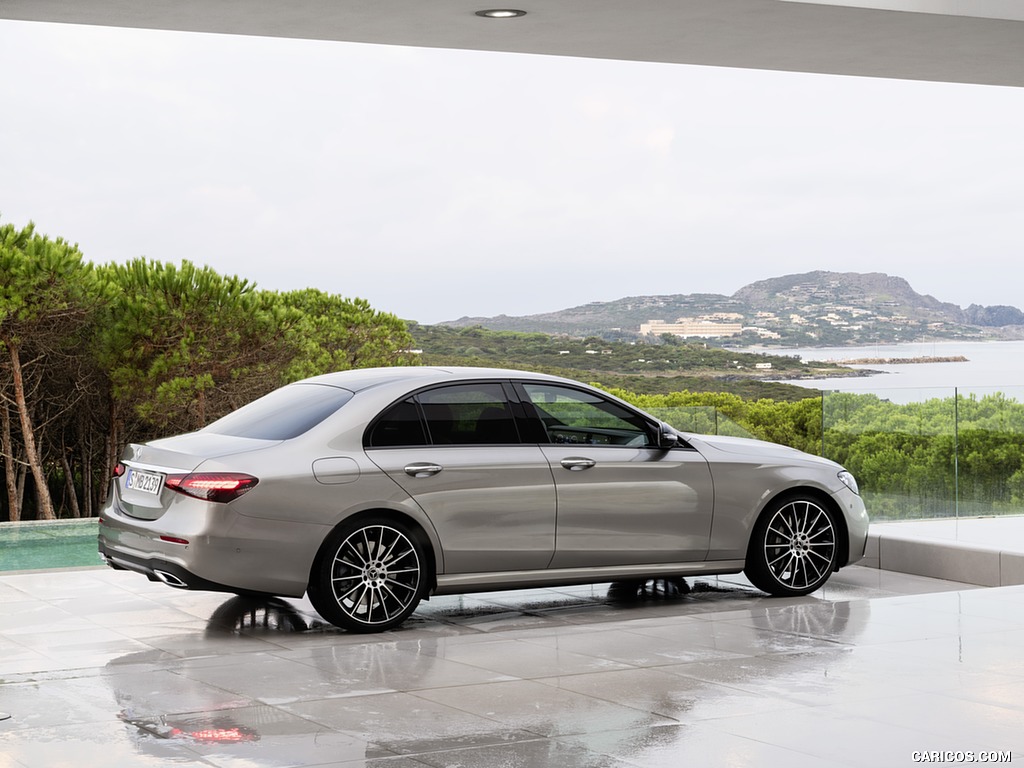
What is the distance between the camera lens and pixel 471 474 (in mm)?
8695

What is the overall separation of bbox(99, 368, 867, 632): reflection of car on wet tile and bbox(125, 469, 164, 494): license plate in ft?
0.05

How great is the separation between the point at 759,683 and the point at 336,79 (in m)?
51.1

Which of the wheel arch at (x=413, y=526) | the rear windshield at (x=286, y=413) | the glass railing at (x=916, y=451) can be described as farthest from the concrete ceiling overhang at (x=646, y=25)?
the glass railing at (x=916, y=451)

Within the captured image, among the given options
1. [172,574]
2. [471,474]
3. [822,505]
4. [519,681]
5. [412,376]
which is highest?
[412,376]

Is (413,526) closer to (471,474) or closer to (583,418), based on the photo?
(471,474)

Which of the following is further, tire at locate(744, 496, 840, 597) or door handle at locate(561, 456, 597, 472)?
tire at locate(744, 496, 840, 597)

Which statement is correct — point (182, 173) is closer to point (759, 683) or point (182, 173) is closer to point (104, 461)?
point (104, 461)

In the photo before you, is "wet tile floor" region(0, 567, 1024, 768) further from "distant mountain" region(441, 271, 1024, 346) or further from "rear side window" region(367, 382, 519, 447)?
"distant mountain" region(441, 271, 1024, 346)

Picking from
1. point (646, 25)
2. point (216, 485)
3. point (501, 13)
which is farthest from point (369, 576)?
point (646, 25)

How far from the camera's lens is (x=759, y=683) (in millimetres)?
6746

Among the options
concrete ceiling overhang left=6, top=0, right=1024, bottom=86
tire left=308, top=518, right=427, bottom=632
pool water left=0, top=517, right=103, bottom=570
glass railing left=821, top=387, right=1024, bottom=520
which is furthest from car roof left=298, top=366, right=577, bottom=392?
glass railing left=821, top=387, right=1024, bottom=520

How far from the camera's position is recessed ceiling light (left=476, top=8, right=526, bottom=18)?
27.8 ft

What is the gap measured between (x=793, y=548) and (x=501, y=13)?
421 cm

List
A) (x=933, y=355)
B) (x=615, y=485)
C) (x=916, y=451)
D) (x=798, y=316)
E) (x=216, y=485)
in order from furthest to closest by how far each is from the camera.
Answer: (x=798, y=316)
(x=933, y=355)
(x=916, y=451)
(x=615, y=485)
(x=216, y=485)
